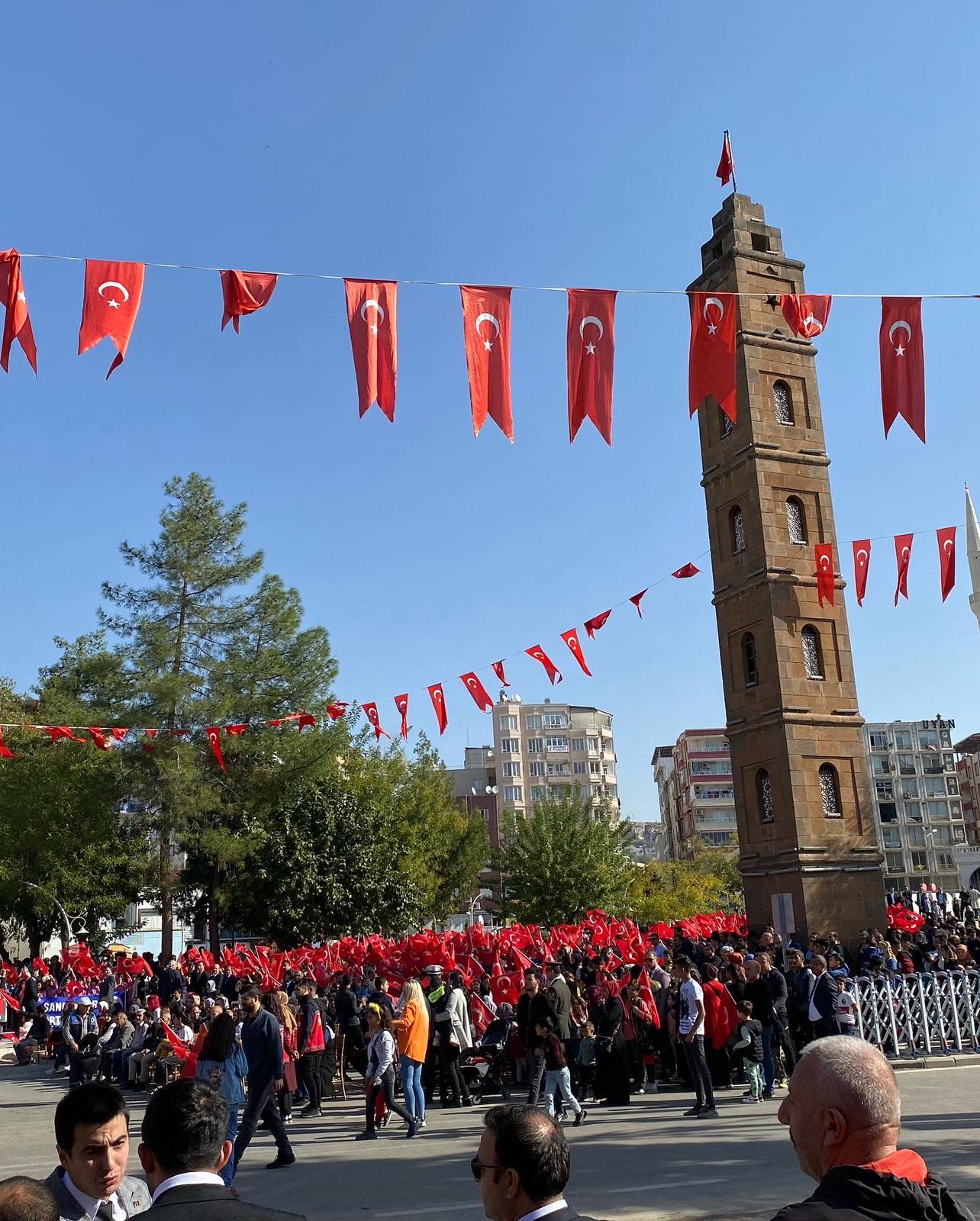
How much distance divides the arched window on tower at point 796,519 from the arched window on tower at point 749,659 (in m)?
2.56

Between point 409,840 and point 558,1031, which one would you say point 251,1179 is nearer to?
point 558,1031

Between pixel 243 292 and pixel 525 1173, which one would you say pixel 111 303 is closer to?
pixel 243 292

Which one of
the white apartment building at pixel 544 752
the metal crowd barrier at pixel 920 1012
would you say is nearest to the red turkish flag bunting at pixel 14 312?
the metal crowd barrier at pixel 920 1012

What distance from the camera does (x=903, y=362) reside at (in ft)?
46.9

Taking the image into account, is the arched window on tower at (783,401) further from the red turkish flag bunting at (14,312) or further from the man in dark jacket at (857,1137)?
the man in dark jacket at (857,1137)

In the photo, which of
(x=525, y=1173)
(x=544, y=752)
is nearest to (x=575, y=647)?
(x=525, y=1173)

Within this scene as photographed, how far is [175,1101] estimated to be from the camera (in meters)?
3.35

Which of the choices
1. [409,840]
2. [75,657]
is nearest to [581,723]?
[409,840]

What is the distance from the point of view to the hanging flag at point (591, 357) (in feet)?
42.4

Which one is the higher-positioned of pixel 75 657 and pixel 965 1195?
pixel 75 657

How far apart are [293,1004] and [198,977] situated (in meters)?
9.11

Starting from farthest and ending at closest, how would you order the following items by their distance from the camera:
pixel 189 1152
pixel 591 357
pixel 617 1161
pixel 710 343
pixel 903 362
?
pixel 903 362 → pixel 710 343 → pixel 591 357 → pixel 617 1161 → pixel 189 1152

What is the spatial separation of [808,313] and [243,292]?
23.5 ft

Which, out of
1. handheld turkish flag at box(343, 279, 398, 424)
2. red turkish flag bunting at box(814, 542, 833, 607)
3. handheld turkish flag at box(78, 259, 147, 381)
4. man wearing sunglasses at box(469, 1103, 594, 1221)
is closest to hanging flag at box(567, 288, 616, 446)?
handheld turkish flag at box(343, 279, 398, 424)
